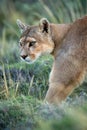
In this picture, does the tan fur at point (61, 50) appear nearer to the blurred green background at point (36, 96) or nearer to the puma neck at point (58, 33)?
the puma neck at point (58, 33)

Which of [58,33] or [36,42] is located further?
[58,33]

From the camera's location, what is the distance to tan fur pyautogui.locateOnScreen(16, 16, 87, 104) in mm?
9664

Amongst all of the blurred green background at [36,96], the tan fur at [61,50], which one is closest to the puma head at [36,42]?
the tan fur at [61,50]

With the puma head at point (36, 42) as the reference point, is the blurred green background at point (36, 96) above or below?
below

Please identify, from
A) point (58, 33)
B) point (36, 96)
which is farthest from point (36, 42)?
point (36, 96)

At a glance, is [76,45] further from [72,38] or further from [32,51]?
[32,51]

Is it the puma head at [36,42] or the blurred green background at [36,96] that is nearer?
the blurred green background at [36,96]

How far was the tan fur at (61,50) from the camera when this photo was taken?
9.66 meters

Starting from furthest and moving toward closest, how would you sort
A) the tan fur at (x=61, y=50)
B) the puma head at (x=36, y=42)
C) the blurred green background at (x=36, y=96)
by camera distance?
1. the puma head at (x=36, y=42)
2. the tan fur at (x=61, y=50)
3. the blurred green background at (x=36, y=96)

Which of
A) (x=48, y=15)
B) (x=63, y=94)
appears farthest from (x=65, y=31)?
(x=48, y=15)

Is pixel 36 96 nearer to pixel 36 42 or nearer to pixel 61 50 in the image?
pixel 36 42

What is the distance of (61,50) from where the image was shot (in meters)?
10.0

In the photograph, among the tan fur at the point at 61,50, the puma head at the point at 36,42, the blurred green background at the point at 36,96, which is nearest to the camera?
the blurred green background at the point at 36,96

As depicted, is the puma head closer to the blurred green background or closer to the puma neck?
the puma neck
